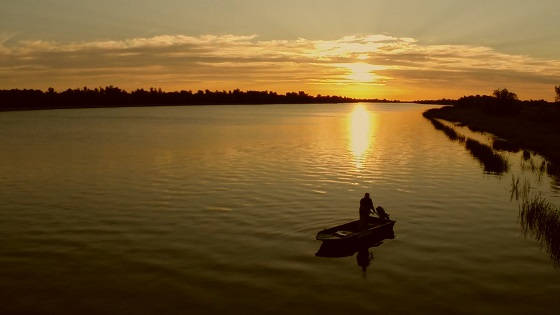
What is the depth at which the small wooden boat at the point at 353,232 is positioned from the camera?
907 inches

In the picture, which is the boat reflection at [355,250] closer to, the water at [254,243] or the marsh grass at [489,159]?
the water at [254,243]

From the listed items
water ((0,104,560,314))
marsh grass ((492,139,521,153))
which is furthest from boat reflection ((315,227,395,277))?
marsh grass ((492,139,521,153))

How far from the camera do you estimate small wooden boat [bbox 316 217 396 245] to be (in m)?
23.0

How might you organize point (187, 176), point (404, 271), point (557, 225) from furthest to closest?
point (187, 176), point (557, 225), point (404, 271)

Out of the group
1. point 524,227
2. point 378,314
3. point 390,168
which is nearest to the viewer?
point 378,314

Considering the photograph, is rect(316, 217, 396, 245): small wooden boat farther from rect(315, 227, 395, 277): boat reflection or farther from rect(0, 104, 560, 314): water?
rect(0, 104, 560, 314): water

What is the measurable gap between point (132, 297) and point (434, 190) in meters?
29.1

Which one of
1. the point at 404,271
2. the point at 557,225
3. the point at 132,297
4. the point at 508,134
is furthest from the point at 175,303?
the point at 508,134

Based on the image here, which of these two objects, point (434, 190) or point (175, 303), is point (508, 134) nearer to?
point (434, 190)

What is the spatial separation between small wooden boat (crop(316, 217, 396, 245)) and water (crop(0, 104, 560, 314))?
846 millimetres

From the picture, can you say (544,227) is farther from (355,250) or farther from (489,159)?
(489,159)

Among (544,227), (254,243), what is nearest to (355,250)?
(254,243)

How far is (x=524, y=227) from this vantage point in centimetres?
2916

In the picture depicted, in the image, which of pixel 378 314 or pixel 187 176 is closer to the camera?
pixel 378 314
